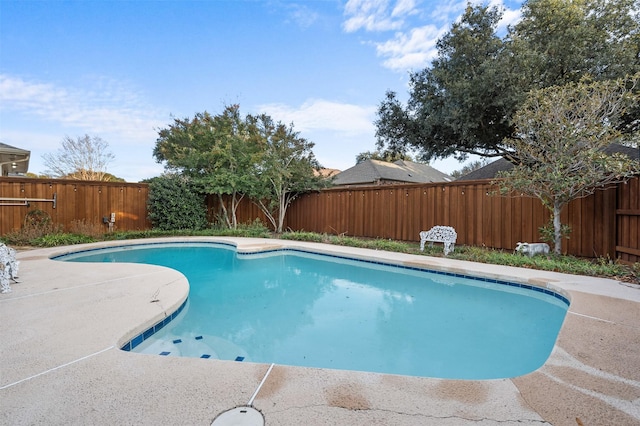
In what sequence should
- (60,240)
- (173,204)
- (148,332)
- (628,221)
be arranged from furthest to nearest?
1. (173,204)
2. (60,240)
3. (628,221)
4. (148,332)

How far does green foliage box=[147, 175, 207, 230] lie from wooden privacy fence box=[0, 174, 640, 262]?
1.99ft

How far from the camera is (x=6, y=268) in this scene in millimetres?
3803

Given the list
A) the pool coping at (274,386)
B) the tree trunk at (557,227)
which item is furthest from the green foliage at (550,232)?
the pool coping at (274,386)

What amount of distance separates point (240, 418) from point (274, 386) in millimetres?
318

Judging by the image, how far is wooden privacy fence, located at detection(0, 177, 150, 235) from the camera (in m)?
8.60

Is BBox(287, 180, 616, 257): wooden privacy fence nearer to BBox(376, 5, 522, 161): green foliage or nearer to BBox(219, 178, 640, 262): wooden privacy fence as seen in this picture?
BBox(219, 178, 640, 262): wooden privacy fence

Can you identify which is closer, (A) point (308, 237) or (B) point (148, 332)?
(B) point (148, 332)

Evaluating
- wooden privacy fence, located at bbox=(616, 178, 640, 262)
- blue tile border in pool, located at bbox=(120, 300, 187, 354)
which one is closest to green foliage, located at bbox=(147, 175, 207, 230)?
blue tile border in pool, located at bbox=(120, 300, 187, 354)

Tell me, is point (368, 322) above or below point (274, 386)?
below

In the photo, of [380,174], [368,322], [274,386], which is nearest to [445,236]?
[368,322]

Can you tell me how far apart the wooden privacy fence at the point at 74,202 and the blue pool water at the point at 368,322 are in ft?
18.8

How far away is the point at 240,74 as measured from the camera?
10000mm

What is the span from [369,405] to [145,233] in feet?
32.8

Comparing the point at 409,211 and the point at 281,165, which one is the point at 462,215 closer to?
the point at 409,211
